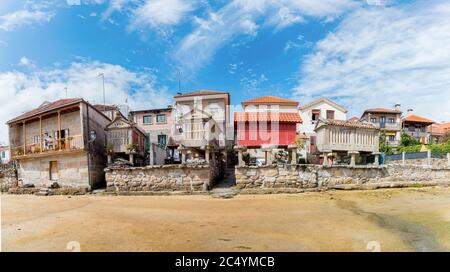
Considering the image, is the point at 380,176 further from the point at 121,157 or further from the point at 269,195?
Result: the point at 121,157

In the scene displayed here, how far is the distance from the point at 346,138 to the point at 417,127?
110 feet

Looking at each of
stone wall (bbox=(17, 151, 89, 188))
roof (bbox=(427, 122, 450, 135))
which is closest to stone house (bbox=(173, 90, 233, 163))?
stone wall (bbox=(17, 151, 89, 188))

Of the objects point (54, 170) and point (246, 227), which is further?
point (54, 170)

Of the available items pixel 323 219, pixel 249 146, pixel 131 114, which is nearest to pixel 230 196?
pixel 249 146

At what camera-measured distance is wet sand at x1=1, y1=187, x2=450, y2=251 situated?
559cm

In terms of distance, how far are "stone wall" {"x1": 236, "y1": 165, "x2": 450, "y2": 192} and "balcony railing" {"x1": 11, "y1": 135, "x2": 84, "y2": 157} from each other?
1306cm

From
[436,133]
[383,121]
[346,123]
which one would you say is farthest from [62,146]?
[436,133]

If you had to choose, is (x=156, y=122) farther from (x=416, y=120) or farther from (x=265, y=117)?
(x=416, y=120)

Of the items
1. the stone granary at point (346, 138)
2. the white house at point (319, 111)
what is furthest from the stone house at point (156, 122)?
the stone granary at point (346, 138)

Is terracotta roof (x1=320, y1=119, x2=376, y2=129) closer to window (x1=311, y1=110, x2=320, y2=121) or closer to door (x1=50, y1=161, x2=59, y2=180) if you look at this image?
window (x1=311, y1=110, x2=320, y2=121)

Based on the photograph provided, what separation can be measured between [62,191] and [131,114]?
1617cm

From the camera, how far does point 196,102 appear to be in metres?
27.0

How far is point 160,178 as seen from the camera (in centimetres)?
1571
